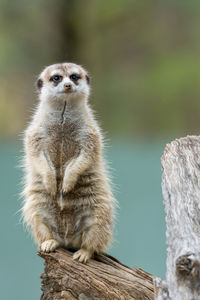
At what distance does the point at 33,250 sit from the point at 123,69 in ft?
21.8

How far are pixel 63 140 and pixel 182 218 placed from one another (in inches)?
51.0

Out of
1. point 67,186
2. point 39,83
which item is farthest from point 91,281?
point 39,83

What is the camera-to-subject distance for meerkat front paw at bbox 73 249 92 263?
11.1ft

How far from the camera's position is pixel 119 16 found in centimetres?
1034

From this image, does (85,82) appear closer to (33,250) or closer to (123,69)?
(33,250)

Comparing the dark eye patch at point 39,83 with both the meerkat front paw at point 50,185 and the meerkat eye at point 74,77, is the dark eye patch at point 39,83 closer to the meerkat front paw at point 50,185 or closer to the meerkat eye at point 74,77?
the meerkat eye at point 74,77

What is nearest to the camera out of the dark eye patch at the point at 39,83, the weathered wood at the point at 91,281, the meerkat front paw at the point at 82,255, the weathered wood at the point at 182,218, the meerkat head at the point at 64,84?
the weathered wood at the point at 182,218

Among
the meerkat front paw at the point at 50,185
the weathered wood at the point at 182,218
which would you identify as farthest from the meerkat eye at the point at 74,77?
the weathered wood at the point at 182,218

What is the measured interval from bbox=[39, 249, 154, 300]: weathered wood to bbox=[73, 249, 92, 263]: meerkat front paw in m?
0.03

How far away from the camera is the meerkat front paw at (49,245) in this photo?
3.43 m

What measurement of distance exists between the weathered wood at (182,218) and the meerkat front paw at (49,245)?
84 cm

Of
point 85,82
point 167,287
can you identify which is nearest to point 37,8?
point 85,82

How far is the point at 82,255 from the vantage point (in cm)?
340

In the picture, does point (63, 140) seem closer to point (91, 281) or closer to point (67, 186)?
point (67, 186)
